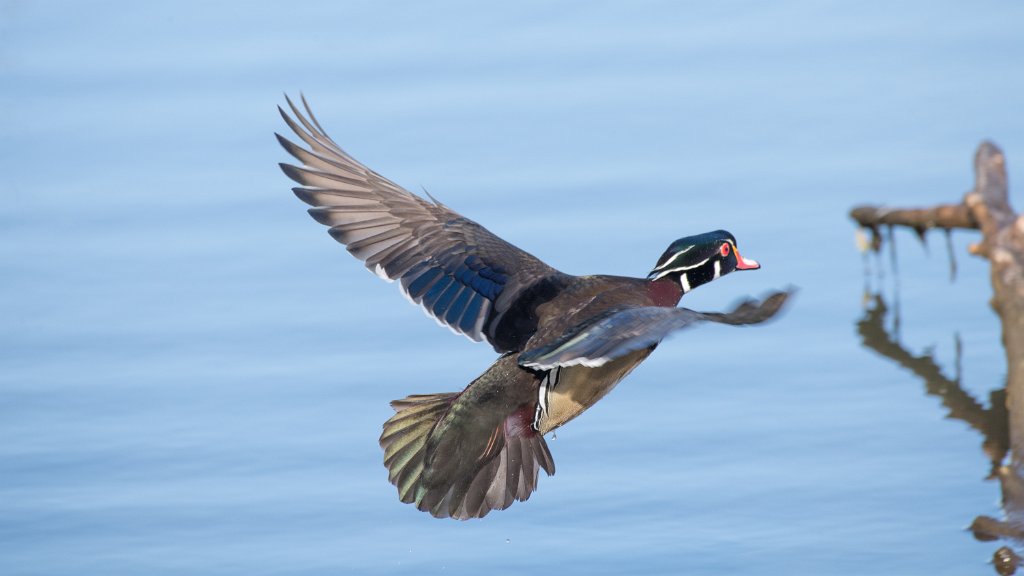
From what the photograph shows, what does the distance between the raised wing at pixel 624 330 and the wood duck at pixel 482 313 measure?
0.39 ft

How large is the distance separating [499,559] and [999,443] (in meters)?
2.66

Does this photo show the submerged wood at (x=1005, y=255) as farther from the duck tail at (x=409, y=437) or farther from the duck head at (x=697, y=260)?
the duck tail at (x=409, y=437)

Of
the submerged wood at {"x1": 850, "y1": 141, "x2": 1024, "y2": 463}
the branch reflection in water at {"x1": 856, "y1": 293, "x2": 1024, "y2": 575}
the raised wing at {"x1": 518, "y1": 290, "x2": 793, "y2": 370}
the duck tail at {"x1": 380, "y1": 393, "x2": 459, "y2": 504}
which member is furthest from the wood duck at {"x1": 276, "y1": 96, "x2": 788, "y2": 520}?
the branch reflection in water at {"x1": 856, "y1": 293, "x2": 1024, "y2": 575}

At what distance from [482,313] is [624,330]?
48.4 inches

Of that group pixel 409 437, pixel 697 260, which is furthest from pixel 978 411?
pixel 409 437

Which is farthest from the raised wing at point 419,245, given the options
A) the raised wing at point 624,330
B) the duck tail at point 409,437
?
the raised wing at point 624,330

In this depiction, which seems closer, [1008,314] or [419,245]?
[419,245]

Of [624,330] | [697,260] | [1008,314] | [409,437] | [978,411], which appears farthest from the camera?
[978,411]

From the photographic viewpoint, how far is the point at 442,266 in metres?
8.38

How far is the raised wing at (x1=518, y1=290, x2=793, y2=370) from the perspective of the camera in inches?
261

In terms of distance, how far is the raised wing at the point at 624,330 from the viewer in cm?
662

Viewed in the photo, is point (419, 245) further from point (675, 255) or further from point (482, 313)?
point (675, 255)

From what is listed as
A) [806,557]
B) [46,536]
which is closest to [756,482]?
[806,557]

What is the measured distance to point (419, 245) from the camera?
8.52 metres
